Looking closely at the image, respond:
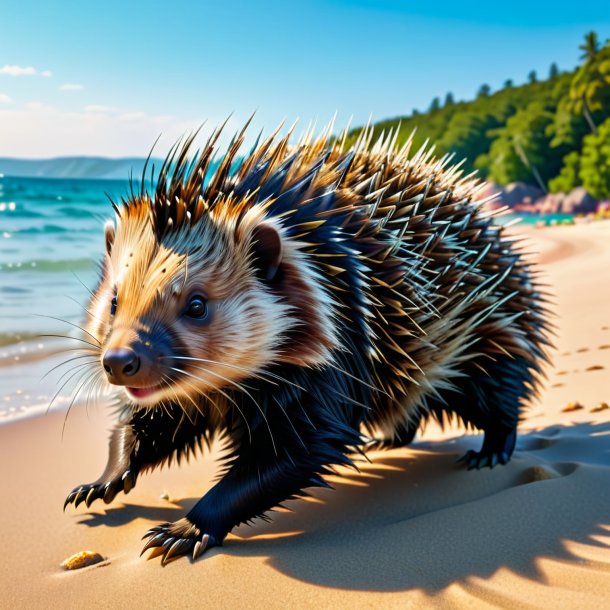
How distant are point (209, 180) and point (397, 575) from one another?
183cm

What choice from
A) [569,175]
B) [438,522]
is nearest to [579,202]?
[569,175]

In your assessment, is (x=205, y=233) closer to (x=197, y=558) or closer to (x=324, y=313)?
(x=324, y=313)

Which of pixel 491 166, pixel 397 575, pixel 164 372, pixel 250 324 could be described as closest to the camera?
pixel 397 575

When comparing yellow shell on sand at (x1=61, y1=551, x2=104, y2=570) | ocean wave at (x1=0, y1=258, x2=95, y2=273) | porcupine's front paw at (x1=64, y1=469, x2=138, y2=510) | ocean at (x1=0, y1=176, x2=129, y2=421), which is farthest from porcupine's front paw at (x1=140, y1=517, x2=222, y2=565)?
ocean wave at (x1=0, y1=258, x2=95, y2=273)

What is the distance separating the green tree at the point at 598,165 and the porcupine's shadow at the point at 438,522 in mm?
62521

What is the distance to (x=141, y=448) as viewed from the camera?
369 centimetres

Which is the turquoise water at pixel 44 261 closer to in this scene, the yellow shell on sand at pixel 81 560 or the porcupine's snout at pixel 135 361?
the porcupine's snout at pixel 135 361

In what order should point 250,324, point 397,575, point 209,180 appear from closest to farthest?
point 397,575
point 250,324
point 209,180

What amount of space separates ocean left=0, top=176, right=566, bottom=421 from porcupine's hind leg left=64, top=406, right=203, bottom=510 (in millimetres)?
624

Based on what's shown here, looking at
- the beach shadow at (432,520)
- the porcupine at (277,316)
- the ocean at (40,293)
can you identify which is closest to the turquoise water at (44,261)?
the ocean at (40,293)

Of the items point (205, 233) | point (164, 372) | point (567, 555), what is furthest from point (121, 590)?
point (567, 555)

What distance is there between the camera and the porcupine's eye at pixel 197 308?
9.93 ft

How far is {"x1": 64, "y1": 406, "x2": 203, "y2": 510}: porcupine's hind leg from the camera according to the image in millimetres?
3648

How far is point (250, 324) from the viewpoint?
308 centimetres
